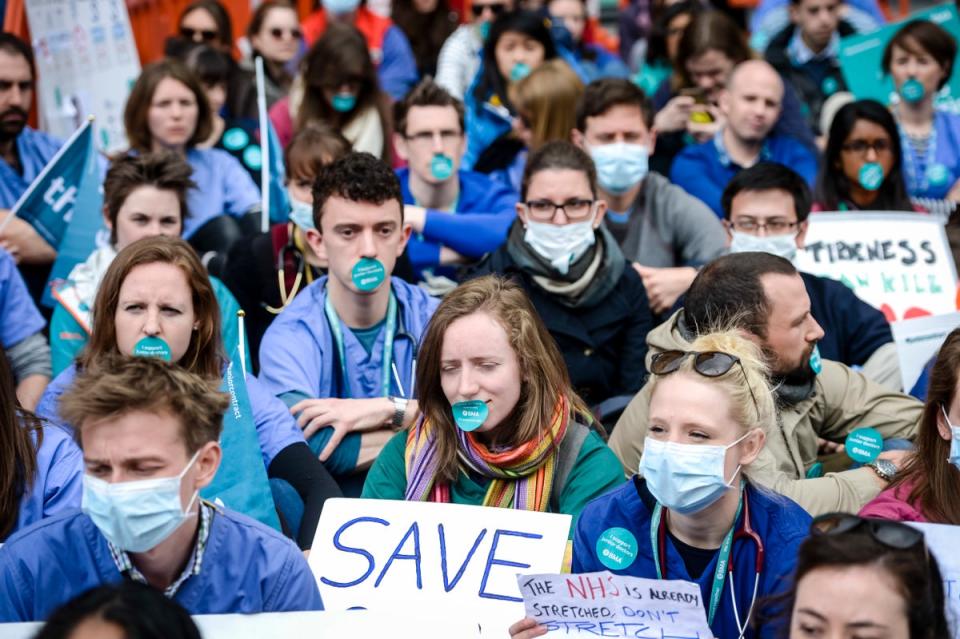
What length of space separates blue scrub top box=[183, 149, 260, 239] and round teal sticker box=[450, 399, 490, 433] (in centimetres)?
359

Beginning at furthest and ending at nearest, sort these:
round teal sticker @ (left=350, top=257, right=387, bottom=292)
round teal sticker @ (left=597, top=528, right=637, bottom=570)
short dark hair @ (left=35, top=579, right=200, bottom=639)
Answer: round teal sticker @ (left=350, top=257, right=387, bottom=292) → round teal sticker @ (left=597, top=528, right=637, bottom=570) → short dark hair @ (left=35, top=579, right=200, bottom=639)

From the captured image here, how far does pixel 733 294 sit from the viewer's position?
4.99 metres

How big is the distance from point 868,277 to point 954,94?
299 centimetres

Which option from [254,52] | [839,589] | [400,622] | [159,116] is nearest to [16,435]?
[400,622]

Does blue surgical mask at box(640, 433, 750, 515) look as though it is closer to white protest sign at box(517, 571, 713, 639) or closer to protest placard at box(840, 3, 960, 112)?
white protest sign at box(517, 571, 713, 639)

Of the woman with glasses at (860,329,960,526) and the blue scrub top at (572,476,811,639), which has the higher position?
the woman with glasses at (860,329,960,526)

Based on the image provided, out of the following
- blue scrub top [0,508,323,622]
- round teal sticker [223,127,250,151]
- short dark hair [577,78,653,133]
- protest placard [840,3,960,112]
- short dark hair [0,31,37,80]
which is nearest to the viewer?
blue scrub top [0,508,323,622]

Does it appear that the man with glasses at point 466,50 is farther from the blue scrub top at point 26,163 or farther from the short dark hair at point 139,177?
the short dark hair at point 139,177

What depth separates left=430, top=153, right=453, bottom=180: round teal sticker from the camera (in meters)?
7.11

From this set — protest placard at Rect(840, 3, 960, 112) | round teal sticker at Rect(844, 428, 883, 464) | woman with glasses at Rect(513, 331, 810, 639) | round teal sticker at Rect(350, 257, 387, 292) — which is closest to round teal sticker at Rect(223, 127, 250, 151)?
round teal sticker at Rect(350, 257, 387, 292)

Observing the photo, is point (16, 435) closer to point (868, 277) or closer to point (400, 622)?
point (400, 622)

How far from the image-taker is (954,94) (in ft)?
30.3

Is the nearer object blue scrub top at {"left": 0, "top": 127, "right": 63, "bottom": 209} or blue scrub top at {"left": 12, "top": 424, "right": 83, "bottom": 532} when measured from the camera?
blue scrub top at {"left": 12, "top": 424, "right": 83, "bottom": 532}

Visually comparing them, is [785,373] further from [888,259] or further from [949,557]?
[888,259]
